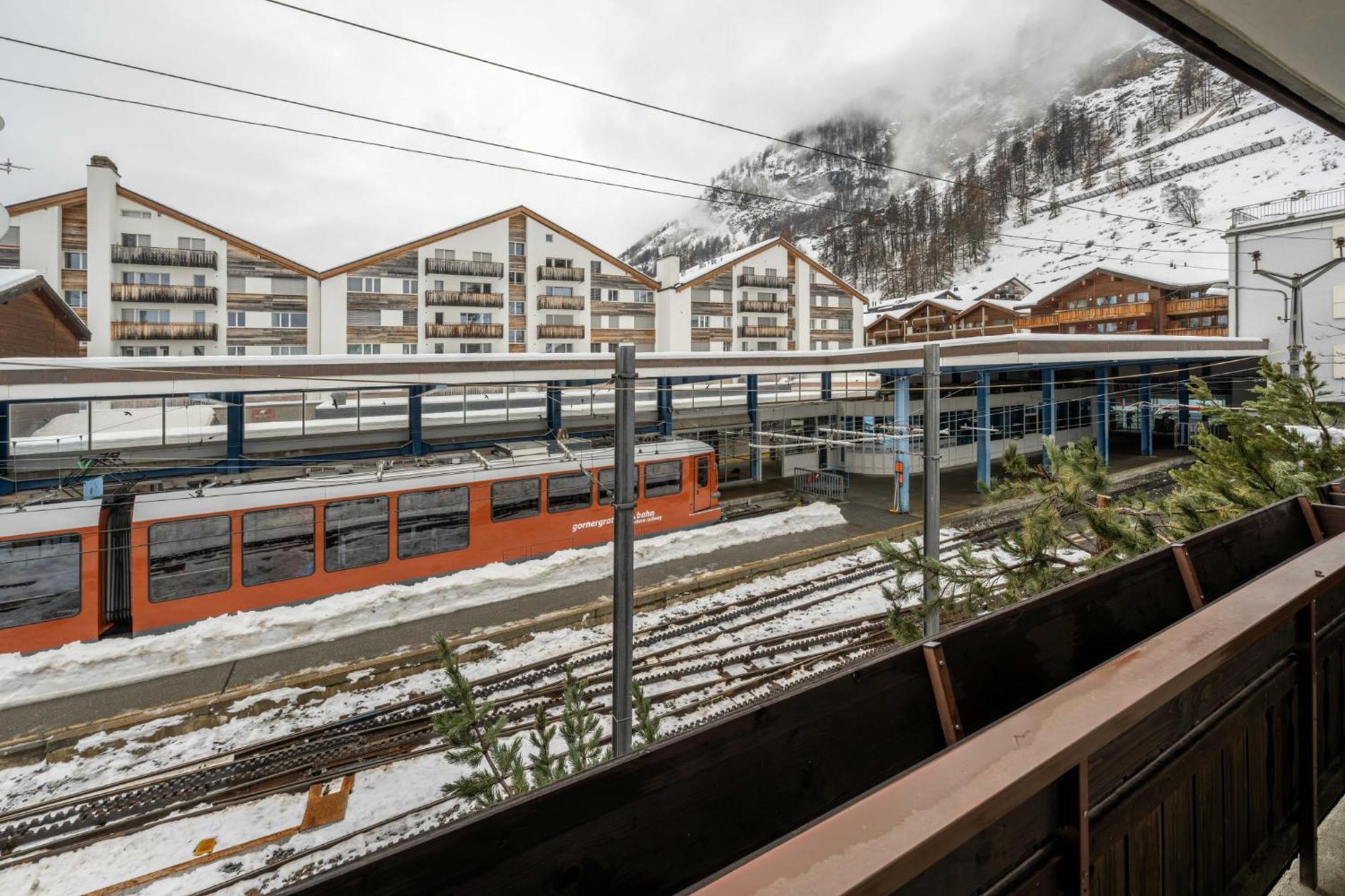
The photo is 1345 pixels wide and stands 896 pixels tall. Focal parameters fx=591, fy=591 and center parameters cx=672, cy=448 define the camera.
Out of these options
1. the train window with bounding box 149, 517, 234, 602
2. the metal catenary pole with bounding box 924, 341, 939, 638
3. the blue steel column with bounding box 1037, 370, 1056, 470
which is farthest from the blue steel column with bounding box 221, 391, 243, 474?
the blue steel column with bounding box 1037, 370, 1056, 470

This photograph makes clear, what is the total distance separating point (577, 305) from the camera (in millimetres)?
31344

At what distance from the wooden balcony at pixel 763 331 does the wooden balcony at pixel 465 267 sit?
13961 mm

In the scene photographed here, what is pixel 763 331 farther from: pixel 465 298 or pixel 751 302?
pixel 465 298

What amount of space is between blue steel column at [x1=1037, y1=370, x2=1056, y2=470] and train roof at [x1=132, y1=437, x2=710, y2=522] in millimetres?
14944

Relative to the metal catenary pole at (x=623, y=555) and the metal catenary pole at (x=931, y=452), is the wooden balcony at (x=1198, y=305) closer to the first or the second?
the metal catenary pole at (x=931, y=452)

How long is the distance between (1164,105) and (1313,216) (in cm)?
12137

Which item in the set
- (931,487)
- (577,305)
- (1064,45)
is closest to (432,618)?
(931,487)

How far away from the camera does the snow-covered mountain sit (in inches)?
2945

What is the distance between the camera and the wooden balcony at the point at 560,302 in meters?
30.7

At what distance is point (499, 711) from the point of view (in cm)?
720

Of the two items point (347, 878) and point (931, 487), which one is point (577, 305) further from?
point (347, 878)

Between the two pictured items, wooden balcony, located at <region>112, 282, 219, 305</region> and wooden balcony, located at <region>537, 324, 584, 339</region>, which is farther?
wooden balcony, located at <region>537, 324, 584, 339</region>

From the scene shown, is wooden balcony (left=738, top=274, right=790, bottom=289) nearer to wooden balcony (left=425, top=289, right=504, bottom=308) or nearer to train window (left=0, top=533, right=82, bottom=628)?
wooden balcony (left=425, top=289, right=504, bottom=308)

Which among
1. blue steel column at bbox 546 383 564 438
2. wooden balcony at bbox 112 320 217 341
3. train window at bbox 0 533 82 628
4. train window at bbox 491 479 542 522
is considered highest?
wooden balcony at bbox 112 320 217 341
